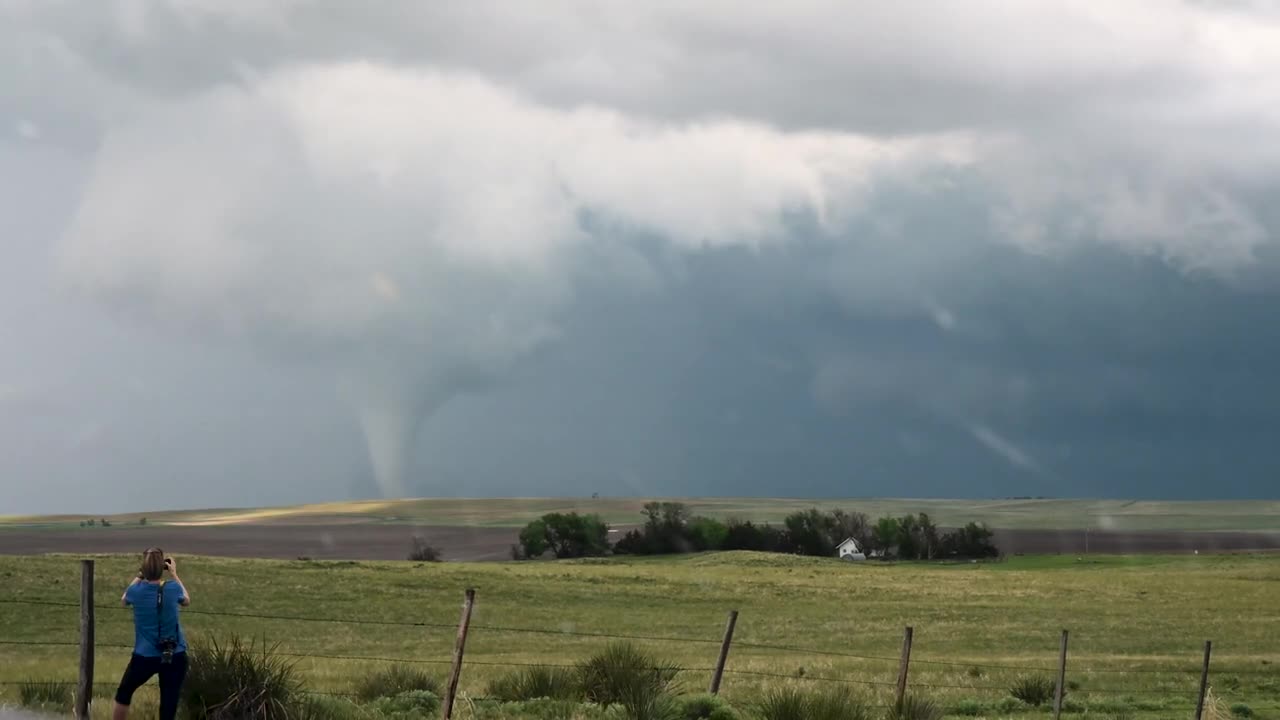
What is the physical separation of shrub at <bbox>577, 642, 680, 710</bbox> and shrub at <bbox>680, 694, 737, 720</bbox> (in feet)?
1.19

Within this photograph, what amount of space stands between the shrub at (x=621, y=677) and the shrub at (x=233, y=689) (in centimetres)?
446

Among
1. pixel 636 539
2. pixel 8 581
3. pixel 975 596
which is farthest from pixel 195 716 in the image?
pixel 636 539

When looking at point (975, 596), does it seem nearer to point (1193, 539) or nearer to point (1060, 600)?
point (1060, 600)

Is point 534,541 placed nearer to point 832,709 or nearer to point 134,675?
point 832,709

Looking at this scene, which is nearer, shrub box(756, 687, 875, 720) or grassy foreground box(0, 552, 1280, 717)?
shrub box(756, 687, 875, 720)

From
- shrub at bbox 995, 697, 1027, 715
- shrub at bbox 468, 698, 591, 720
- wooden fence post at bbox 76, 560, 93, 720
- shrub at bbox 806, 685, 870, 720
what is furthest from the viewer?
shrub at bbox 995, 697, 1027, 715

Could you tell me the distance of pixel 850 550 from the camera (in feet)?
503

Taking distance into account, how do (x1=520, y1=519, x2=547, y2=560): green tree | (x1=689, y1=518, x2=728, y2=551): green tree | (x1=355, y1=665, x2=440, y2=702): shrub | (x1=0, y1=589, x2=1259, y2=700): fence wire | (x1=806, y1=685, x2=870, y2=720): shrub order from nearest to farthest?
(x1=806, y1=685, x2=870, y2=720): shrub, (x1=355, y1=665, x2=440, y2=702): shrub, (x1=0, y1=589, x2=1259, y2=700): fence wire, (x1=520, y1=519, x2=547, y2=560): green tree, (x1=689, y1=518, x2=728, y2=551): green tree

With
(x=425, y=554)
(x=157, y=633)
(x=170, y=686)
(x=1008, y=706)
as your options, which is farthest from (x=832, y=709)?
(x=425, y=554)

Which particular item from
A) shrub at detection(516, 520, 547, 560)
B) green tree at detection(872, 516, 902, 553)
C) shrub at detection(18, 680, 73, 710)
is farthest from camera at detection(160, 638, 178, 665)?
green tree at detection(872, 516, 902, 553)

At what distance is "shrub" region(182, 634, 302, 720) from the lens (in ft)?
46.2

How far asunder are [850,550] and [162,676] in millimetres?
145045

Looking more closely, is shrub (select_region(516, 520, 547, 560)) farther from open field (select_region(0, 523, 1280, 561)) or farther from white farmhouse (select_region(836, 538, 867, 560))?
white farmhouse (select_region(836, 538, 867, 560))

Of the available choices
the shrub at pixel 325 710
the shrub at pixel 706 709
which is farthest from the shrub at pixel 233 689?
the shrub at pixel 706 709
